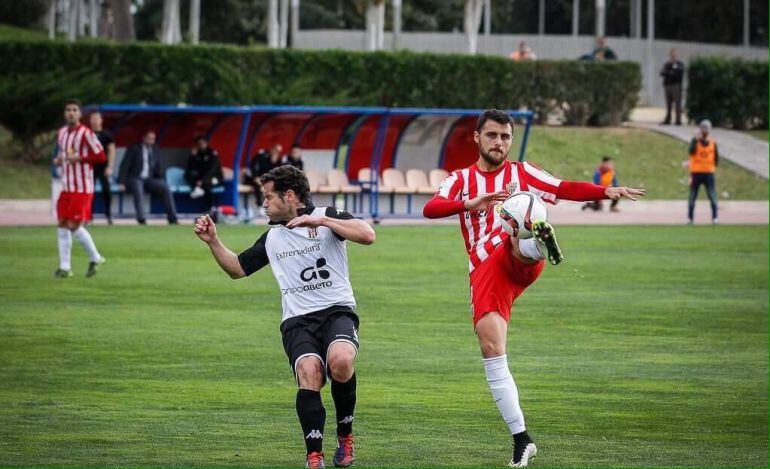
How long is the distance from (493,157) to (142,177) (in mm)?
23099

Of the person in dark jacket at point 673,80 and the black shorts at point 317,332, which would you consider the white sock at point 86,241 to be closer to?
the black shorts at point 317,332

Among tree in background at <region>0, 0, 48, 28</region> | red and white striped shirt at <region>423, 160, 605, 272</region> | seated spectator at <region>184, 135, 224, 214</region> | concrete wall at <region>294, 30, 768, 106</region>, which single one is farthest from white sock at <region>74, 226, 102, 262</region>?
tree in background at <region>0, 0, 48, 28</region>

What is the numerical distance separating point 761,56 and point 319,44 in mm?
22019

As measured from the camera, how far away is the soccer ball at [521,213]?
8.58 metres

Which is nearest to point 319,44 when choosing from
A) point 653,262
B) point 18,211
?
point 18,211

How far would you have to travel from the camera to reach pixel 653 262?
77.9ft

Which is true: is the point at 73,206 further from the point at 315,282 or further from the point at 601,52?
the point at 601,52

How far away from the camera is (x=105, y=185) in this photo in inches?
1232

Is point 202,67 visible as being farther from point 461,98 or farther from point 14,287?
point 14,287

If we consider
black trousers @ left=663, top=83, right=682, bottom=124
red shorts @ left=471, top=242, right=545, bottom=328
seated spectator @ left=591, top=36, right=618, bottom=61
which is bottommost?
red shorts @ left=471, top=242, right=545, bottom=328

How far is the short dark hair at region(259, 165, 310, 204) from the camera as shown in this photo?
8727 mm

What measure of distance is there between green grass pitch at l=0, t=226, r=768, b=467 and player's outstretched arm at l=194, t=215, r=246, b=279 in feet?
3.68

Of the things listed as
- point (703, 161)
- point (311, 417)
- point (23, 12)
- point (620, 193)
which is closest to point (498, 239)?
point (620, 193)

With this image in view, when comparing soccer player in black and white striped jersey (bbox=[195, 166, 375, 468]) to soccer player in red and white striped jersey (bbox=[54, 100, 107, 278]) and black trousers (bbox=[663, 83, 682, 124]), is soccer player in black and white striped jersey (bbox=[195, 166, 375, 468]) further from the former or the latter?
black trousers (bbox=[663, 83, 682, 124])
